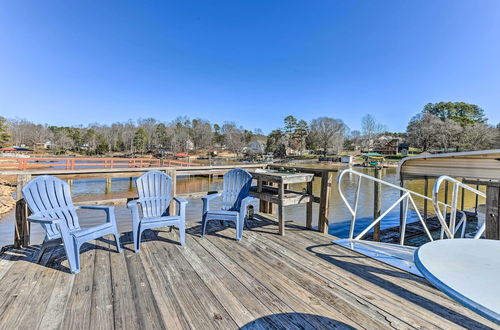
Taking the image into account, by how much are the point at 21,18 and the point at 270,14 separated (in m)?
9.74

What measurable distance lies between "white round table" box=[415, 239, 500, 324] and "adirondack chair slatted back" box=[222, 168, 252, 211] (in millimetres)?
2398

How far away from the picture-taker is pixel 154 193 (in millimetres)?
2963

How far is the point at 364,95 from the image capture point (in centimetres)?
2795

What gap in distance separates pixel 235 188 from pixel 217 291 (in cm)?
170

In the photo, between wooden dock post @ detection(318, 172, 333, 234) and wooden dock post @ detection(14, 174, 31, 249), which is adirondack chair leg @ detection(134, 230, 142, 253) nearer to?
wooden dock post @ detection(14, 174, 31, 249)

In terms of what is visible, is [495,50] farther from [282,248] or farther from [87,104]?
[87,104]

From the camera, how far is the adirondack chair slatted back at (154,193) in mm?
2875

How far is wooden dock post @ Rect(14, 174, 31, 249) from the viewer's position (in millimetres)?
2414

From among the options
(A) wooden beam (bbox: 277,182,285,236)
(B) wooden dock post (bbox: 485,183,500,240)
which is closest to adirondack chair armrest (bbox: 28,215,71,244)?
(A) wooden beam (bbox: 277,182,285,236)

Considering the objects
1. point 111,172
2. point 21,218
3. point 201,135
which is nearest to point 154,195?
point 111,172

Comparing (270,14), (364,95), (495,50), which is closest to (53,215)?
(270,14)

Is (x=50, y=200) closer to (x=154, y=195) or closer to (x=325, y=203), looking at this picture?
(x=154, y=195)

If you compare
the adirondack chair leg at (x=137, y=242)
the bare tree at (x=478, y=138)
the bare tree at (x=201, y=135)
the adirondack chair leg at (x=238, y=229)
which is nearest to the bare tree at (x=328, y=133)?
the bare tree at (x=478, y=138)

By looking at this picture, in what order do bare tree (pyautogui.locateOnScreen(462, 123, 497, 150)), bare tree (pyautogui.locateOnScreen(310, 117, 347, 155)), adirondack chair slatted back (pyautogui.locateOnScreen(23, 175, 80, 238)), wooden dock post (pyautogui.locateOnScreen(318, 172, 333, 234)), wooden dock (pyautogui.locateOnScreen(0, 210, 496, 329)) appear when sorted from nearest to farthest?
wooden dock (pyautogui.locateOnScreen(0, 210, 496, 329)) < adirondack chair slatted back (pyautogui.locateOnScreen(23, 175, 80, 238)) < wooden dock post (pyautogui.locateOnScreen(318, 172, 333, 234)) < bare tree (pyautogui.locateOnScreen(462, 123, 497, 150)) < bare tree (pyautogui.locateOnScreen(310, 117, 347, 155))
